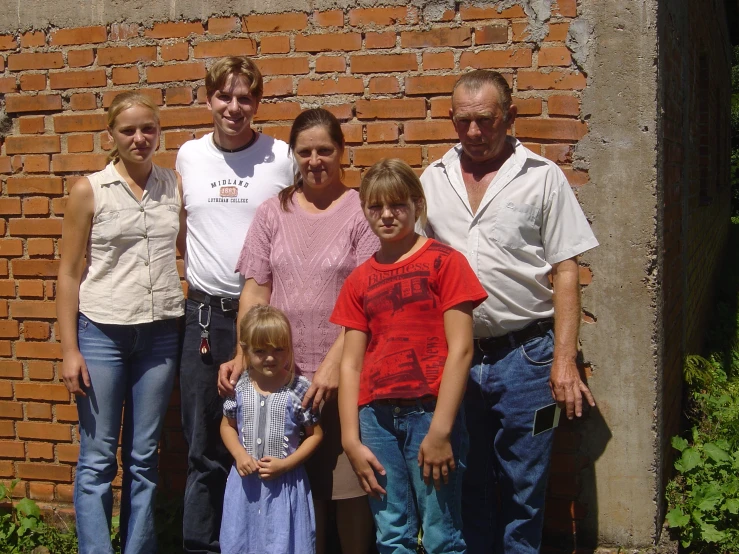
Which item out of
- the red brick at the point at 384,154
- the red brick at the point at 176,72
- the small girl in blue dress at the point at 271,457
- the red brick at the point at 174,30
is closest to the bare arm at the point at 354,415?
the small girl in blue dress at the point at 271,457

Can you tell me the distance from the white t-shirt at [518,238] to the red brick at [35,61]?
7.37 ft

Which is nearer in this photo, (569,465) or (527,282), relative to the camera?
(527,282)

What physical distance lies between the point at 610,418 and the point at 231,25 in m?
2.51

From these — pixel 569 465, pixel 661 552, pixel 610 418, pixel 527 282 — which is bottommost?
pixel 661 552

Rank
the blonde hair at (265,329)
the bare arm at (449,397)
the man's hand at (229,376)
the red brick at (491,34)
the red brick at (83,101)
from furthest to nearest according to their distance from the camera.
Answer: the red brick at (83,101)
the red brick at (491,34)
the man's hand at (229,376)
the blonde hair at (265,329)
the bare arm at (449,397)

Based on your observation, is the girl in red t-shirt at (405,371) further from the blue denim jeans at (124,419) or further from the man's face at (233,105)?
the blue denim jeans at (124,419)

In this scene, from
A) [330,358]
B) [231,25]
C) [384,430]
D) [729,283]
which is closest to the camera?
[384,430]

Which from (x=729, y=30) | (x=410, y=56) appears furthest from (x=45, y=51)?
(x=729, y=30)

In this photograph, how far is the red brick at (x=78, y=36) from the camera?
3799 mm

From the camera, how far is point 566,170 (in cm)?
336

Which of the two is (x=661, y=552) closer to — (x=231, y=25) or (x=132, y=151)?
(x=132, y=151)

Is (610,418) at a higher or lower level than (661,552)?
higher

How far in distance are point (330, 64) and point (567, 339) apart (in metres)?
1.68

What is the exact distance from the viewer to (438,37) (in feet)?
11.3
